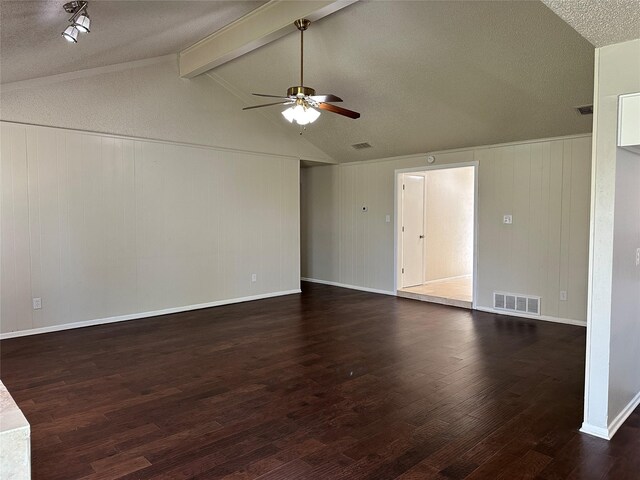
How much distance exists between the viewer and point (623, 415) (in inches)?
113

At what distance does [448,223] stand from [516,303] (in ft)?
10.1

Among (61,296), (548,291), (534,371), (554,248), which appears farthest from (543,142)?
(61,296)

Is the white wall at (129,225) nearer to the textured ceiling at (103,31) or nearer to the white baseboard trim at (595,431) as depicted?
the textured ceiling at (103,31)


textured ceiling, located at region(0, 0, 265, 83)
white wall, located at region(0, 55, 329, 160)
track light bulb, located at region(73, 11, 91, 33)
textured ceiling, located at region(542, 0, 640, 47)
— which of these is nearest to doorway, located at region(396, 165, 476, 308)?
white wall, located at region(0, 55, 329, 160)

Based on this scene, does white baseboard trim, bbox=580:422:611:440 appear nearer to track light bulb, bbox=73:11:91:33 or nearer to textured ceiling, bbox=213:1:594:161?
textured ceiling, bbox=213:1:594:161

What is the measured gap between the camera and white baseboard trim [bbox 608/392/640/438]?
2702 mm

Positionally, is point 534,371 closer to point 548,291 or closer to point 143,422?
point 548,291

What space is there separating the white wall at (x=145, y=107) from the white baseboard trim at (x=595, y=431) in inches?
224

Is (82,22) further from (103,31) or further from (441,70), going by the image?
(441,70)

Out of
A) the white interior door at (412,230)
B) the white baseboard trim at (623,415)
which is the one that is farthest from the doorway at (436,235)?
the white baseboard trim at (623,415)

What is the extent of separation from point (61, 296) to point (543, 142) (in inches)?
256

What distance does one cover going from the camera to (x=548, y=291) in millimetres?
5637

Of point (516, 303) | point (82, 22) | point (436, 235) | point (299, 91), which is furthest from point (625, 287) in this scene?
point (436, 235)

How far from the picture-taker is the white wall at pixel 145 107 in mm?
4844
